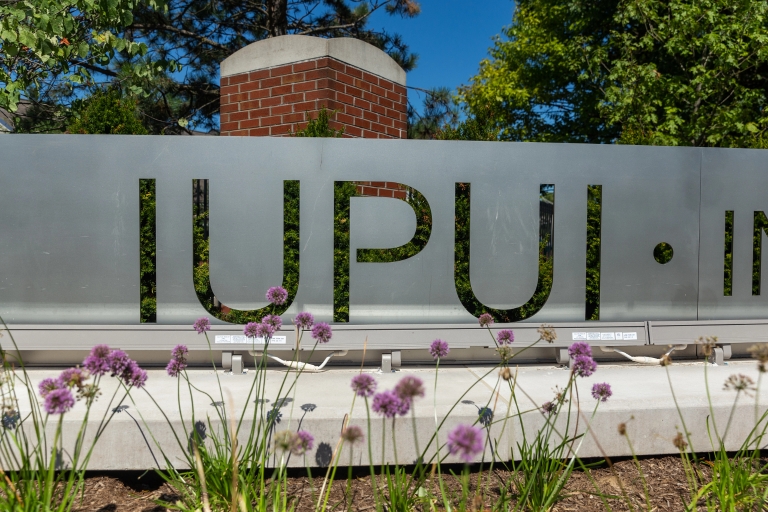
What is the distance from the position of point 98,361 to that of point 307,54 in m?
4.55

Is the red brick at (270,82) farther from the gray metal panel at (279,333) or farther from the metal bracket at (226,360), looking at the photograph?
the metal bracket at (226,360)

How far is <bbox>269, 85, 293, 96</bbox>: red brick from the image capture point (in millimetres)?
5770

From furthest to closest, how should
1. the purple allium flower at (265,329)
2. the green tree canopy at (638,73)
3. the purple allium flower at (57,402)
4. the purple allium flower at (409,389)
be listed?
the green tree canopy at (638,73), the purple allium flower at (265,329), the purple allium flower at (57,402), the purple allium flower at (409,389)

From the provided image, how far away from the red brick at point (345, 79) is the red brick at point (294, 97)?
1.35 ft

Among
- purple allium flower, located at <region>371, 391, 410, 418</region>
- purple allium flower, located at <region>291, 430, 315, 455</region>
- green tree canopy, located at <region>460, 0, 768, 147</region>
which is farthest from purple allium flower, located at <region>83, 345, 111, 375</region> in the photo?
green tree canopy, located at <region>460, 0, 768, 147</region>

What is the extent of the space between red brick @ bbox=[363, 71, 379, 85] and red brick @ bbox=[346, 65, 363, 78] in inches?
2.2

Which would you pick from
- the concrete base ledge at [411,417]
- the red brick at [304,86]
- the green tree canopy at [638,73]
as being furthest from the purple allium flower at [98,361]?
the green tree canopy at [638,73]

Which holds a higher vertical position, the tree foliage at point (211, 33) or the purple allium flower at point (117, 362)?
the tree foliage at point (211, 33)

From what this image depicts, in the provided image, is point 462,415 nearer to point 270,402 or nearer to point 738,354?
point 270,402

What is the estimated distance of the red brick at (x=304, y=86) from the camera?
5633 mm

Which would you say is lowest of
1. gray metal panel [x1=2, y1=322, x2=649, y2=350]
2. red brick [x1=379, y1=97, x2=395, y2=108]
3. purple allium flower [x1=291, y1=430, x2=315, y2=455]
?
gray metal panel [x1=2, y1=322, x2=649, y2=350]

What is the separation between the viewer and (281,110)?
5805 millimetres

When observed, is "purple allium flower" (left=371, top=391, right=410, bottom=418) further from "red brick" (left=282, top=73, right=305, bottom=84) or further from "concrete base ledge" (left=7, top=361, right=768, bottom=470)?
"red brick" (left=282, top=73, right=305, bottom=84)

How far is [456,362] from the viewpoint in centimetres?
461
